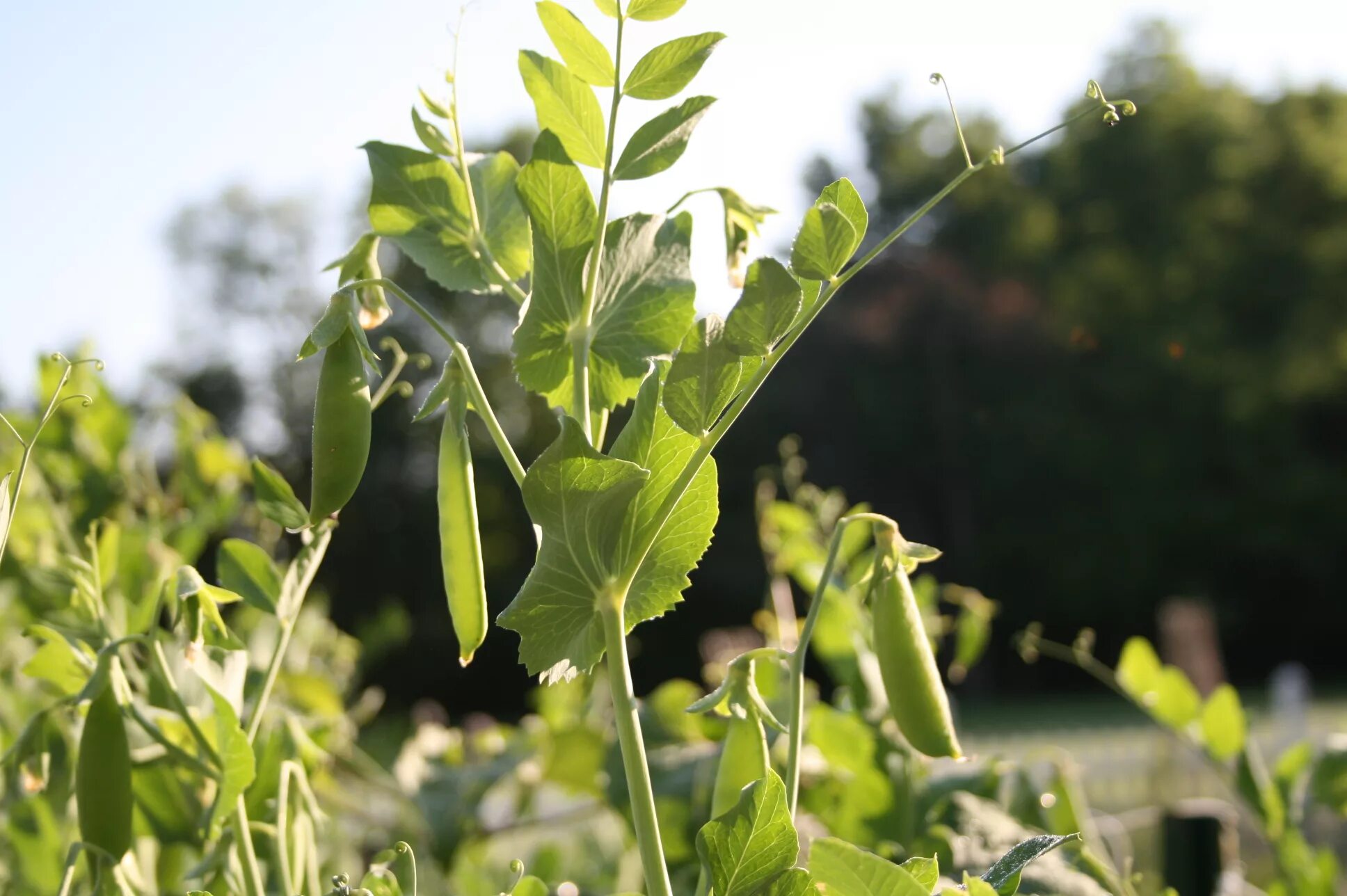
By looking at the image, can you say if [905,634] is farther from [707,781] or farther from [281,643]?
[707,781]

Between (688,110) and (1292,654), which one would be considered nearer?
(688,110)

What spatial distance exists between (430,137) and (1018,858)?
40cm

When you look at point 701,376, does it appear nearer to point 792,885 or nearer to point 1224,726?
point 792,885

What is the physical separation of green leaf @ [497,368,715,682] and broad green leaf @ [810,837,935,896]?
0.42 feet

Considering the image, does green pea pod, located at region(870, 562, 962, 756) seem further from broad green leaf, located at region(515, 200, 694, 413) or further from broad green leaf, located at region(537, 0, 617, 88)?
A: broad green leaf, located at region(537, 0, 617, 88)

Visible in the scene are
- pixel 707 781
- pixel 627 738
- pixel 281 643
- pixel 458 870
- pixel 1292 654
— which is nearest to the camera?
pixel 627 738

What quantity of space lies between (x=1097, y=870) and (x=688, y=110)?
0.53 meters

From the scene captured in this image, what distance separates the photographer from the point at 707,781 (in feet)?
2.90

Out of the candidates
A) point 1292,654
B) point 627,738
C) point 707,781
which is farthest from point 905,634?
point 1292,654

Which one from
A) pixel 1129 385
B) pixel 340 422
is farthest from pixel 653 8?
pixel 1129 385

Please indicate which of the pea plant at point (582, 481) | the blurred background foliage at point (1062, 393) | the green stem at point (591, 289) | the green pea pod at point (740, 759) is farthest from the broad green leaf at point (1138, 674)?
the blurred background foliage at point (1062, 393)

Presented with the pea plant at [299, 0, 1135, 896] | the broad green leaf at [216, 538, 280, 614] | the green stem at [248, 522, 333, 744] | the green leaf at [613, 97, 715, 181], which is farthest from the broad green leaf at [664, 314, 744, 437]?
the broad green leaf at [216, 538, 280, 614]

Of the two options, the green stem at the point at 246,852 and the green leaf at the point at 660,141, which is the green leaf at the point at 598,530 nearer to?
the green leaf at the point at 660,141

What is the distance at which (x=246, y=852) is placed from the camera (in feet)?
1.88
